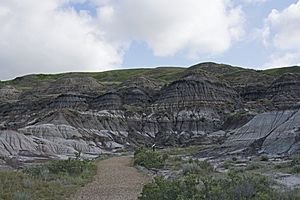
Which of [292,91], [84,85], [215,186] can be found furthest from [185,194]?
[84,85]

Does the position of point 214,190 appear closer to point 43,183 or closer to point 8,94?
point 43,183

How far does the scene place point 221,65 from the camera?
Answer: 6909 inches

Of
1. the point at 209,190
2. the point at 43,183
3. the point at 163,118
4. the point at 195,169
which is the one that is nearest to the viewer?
the point at 209,190

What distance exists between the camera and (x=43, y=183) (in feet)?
67.5

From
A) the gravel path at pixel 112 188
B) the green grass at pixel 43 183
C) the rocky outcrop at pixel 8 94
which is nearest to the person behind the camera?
the green grass at pixel 43 183

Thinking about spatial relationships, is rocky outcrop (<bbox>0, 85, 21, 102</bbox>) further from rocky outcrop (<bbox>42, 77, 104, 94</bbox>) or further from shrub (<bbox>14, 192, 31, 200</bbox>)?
shrub (<bbox>14, 192, 31, 200</bbox>)

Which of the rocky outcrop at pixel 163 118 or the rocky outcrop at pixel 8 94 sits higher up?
the rocky outcrop at pixel 8 94

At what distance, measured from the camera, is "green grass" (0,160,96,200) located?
17375mm

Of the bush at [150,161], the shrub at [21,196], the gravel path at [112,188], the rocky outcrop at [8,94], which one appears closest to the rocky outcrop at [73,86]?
the rocky outcrop at [8,94]

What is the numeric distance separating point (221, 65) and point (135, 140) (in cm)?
9654

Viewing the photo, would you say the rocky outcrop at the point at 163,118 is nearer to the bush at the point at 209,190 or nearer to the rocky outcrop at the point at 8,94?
the rocky outcrop at the point at 8,94

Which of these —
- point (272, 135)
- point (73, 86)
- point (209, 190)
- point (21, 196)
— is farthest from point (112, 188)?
point (73, 86)

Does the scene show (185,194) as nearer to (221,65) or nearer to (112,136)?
(112,136)

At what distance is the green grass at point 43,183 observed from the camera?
57.0ft
